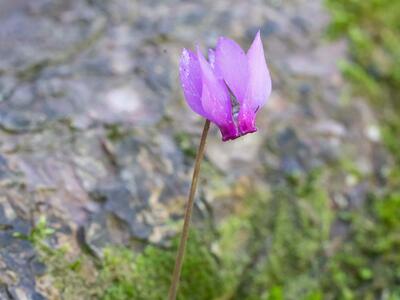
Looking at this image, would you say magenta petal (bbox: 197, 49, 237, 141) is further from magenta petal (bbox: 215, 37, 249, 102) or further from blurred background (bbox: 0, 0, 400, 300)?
blurred background (bbox: 0, 0, 400, 300)

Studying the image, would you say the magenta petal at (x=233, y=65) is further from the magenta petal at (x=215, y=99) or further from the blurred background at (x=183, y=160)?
the blurred background at (x=183, y=160)

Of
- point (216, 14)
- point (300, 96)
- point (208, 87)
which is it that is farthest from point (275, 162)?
point (208, 87)

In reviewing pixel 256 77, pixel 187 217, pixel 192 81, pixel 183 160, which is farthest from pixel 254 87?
pixel 183 160

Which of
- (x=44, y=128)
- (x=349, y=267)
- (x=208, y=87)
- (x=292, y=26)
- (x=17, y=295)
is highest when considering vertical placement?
(x=208, y=87)

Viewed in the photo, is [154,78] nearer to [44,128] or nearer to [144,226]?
[44,128]

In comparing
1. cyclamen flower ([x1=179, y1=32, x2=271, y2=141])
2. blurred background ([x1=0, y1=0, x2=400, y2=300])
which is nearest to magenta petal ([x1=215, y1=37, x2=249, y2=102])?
cyclamen flower ([x1=179, y1=32, x2=271, y2=141])
